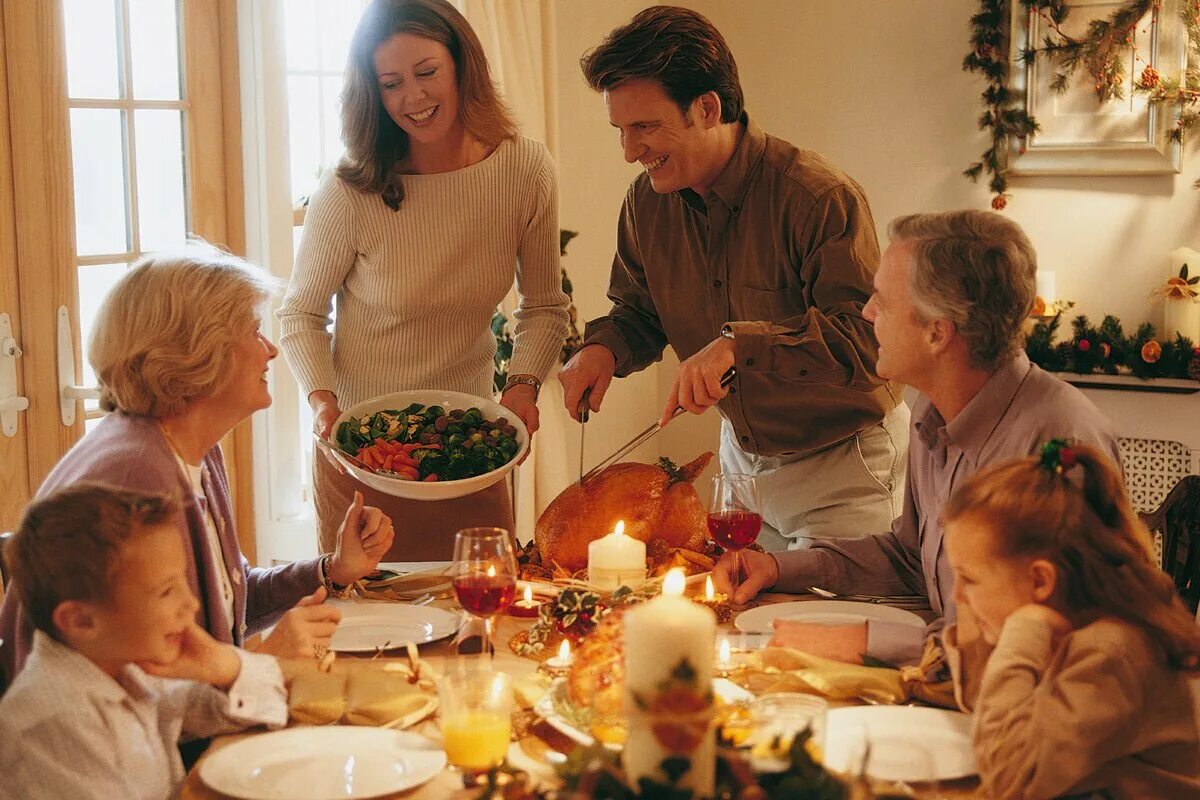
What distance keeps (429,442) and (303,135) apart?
1.84 m

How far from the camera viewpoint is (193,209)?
341cm

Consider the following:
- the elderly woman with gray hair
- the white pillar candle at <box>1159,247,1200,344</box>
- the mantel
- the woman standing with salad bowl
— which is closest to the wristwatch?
the woman standing with salad bowl

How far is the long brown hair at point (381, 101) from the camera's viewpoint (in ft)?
8.12

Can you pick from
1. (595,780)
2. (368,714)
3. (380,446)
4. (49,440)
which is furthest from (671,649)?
(49,440)

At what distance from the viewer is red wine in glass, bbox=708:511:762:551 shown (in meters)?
1.84

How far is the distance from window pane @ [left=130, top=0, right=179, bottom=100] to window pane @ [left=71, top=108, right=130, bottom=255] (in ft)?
0.46

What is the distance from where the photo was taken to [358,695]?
151cm

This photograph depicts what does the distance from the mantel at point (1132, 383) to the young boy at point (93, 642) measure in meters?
3.66

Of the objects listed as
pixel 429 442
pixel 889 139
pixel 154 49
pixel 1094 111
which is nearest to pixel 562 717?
pixel 429 442

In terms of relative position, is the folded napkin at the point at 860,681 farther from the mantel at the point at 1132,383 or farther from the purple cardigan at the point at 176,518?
the mantel at the point at 1132,383

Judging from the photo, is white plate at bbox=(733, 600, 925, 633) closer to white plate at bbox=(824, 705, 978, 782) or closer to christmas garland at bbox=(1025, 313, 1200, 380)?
white plate at bbox=(824, 705, 978, 782)

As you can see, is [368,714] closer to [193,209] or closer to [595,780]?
[595,780]

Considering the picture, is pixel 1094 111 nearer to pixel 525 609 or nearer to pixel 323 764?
pixel 525 609

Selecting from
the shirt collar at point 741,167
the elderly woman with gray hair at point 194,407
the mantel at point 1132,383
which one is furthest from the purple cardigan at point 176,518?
the mantel at point 1132,383
